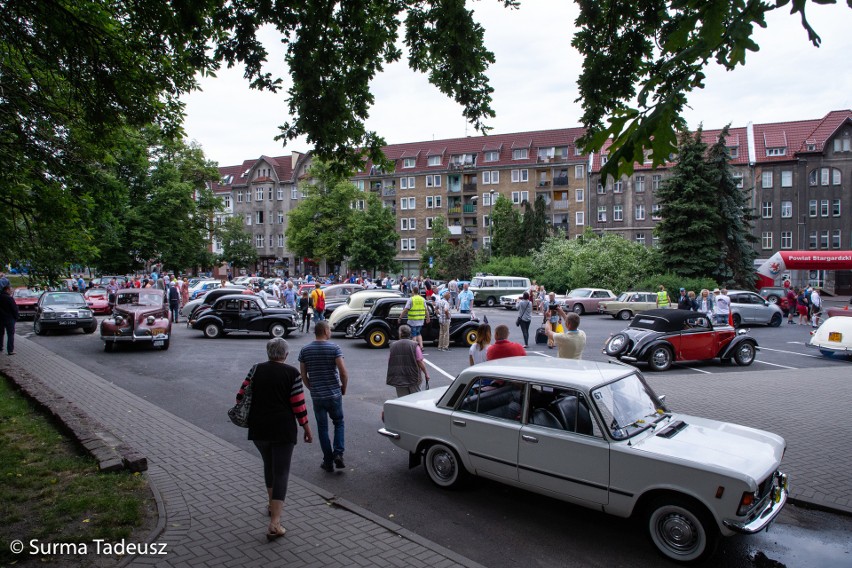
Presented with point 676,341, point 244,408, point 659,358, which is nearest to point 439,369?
point 659,358

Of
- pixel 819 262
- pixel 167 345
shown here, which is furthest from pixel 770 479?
pixel 819 262

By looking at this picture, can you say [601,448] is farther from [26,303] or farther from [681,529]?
[26,303]

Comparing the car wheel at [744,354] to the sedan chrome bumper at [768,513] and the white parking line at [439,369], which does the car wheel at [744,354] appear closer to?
the white parking line at [439,369]

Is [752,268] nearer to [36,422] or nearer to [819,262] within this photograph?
[819,262]

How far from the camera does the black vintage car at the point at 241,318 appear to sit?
1994cm

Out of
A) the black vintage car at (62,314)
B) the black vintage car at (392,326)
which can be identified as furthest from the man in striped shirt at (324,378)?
the black vintage car at (62,314)

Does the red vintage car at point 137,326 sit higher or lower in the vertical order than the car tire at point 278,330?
higher

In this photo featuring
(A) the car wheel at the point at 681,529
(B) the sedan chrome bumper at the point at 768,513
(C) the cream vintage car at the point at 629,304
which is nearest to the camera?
(B) the sedan chrome bumper at the point at 768,513

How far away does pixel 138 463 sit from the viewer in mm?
6340

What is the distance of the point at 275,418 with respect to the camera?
5117mm

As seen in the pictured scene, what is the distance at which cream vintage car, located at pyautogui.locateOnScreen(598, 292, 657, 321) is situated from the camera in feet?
97.6

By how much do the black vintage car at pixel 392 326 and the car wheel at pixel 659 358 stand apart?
5.71 metres

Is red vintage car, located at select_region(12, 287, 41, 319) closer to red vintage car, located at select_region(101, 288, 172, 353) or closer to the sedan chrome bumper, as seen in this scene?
red vintage car, located at select_region(101, 288, 172, 353)

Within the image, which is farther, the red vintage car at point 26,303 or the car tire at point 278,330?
the red vintage car at point 26,303
